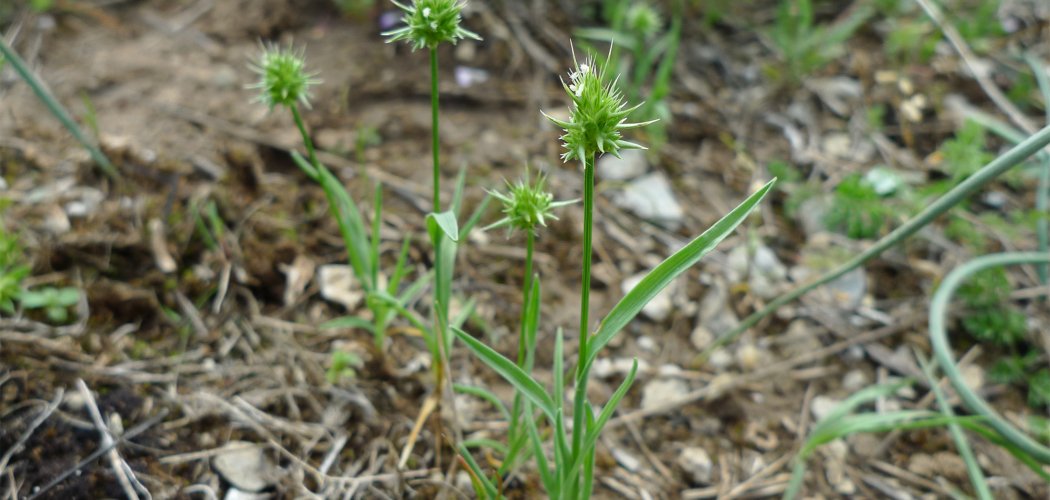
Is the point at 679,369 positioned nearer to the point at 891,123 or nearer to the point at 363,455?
the point at 363,455

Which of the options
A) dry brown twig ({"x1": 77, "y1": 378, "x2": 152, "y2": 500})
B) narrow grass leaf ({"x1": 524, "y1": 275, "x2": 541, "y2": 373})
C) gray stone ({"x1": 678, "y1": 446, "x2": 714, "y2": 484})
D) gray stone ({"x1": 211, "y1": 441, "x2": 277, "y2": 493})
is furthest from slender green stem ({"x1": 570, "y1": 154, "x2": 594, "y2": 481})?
dry brown twig ({"x1": 77, "y1": 378, "x2": 152, "y2": 500})

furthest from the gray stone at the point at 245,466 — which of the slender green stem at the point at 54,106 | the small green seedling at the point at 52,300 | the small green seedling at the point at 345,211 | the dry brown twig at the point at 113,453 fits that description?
the slender green stem at the point at 54,106

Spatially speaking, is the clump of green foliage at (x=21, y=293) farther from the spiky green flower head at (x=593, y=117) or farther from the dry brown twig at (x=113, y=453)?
the spiky green flower head at (x=593, y=117)

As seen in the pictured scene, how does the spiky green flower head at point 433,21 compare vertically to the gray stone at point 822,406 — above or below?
above

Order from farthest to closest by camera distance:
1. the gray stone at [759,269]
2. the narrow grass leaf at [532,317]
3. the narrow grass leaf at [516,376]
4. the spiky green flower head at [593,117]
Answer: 1. the gray stone at [759,269]
2. the narrow grass leaf at [532,317]
3. the narrow grass leaf at [516,376]
4. the spiky green flower head at [593,117]

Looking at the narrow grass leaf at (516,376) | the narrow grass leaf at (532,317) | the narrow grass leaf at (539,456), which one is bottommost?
the narrow grass leaf at (539,456)

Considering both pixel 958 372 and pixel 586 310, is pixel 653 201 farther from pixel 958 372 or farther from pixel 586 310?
pixel 586 310

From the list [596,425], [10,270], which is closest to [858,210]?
[596,425]
